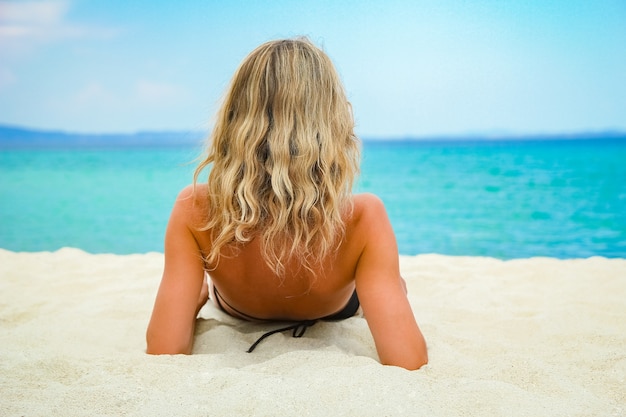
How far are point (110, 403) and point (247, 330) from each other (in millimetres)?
909

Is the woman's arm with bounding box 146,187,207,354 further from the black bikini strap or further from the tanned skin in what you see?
the black bikini strap

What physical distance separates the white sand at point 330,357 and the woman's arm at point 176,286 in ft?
0.26

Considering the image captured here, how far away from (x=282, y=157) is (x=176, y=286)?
1.91 feet

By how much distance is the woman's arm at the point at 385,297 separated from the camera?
5.91 feet

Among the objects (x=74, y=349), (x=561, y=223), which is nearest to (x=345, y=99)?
(x=74, y=349)

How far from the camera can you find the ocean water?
25.0 ft

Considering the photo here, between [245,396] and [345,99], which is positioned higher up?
[345,99]

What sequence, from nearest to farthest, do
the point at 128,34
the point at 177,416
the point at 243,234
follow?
the point at 177,416 < the point at 243,234 < the point at 128,34

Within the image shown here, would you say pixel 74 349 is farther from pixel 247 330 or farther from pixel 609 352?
pixel 609 352

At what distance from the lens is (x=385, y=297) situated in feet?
5.95

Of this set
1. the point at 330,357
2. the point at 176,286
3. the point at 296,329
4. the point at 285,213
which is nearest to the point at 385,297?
the point at 330,357

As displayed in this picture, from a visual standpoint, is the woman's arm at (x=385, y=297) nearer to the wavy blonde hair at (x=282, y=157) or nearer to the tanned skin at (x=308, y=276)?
the tanned skin at (x=308, y=276)

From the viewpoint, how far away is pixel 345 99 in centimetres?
182

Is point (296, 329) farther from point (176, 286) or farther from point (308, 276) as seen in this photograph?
point (176, 286)
